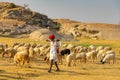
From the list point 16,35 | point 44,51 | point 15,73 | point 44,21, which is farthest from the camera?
point 44,21

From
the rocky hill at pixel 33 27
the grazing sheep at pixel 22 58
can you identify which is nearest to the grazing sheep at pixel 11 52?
the grazing sheep at pixel 22 58

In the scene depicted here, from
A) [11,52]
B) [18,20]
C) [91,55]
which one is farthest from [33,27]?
→ [11,52]

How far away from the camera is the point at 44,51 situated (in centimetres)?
2536

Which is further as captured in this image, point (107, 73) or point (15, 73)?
point (107, 73)

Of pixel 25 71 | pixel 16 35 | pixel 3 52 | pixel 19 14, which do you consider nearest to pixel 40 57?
pixel 3 52

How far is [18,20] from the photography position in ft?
192

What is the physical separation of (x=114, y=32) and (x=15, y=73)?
46516mm

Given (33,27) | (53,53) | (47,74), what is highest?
(33,27)

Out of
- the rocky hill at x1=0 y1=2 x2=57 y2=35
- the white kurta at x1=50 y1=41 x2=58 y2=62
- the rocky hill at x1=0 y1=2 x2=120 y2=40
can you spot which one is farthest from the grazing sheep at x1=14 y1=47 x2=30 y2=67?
the rocky hill at x1=0 y1=2 x2=57 y2=35

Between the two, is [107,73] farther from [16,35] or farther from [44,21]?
[44,21]

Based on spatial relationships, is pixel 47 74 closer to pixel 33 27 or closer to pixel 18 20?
pixel 33 27

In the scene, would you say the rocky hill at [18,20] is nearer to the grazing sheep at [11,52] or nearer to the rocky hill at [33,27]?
the rocky hill at [33,27]

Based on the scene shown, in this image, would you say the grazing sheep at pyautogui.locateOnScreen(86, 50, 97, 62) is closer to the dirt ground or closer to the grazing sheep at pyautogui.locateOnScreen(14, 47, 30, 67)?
the dirt ground

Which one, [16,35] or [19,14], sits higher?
[19,14]
